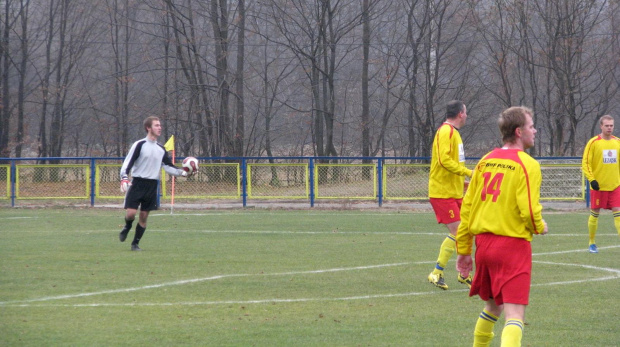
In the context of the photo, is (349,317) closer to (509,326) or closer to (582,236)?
(509,326)

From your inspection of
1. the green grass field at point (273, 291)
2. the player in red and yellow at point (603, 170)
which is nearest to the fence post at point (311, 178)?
the green grass field at point (273, 291)

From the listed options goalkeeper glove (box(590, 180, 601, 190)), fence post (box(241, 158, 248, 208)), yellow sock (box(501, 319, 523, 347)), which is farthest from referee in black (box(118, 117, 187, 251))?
fence post (box(241, 158, 248, 208))

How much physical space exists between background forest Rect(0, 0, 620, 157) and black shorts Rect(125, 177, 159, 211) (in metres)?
20.8

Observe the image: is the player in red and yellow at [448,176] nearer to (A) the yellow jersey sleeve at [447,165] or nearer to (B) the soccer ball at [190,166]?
(A) the yellow jersey sleeve at [447,165]

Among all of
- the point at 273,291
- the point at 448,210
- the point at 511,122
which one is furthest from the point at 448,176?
the point at 511,122

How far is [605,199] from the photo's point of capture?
12.2 m

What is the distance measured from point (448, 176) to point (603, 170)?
14.7ft

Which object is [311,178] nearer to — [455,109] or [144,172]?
[144,172]

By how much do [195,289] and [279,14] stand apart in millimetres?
25979

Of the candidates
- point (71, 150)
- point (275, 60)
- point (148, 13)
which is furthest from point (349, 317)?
point (71, 150)

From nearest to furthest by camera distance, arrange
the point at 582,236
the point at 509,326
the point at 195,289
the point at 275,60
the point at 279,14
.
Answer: the point at 509,326
the point at 195,289
the point at 582,236
the point at 279,14
the point at 275,60

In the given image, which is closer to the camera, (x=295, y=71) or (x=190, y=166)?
(x=190, y=166)

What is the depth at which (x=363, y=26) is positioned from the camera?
3481 centimetres

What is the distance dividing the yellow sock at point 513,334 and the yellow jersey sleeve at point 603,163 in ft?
26.7
